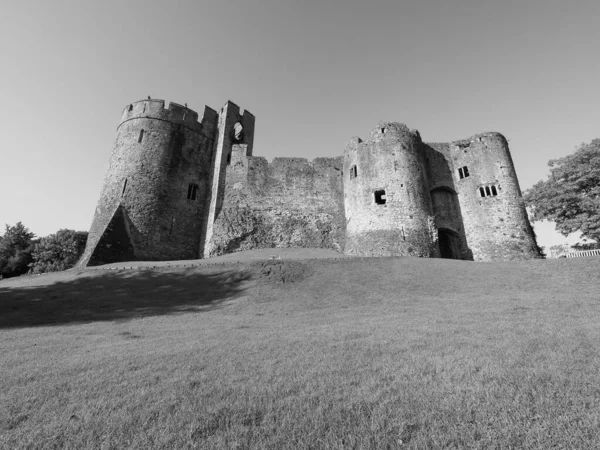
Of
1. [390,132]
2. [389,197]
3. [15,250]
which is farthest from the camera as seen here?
[15,250]

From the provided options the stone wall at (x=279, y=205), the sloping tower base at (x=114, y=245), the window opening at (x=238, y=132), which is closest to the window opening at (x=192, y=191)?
the stone wall at (x=279, y=205)

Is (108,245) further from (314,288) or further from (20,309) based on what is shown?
(314,288)

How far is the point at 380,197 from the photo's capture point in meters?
27.2

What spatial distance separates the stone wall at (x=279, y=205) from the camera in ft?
93.1

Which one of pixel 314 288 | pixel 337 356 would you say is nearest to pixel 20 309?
pixel 314 288

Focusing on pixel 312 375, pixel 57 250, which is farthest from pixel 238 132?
pixel 312 375

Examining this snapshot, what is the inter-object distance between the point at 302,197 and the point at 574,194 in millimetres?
21860

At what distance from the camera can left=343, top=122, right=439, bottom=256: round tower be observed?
2470 centimetres

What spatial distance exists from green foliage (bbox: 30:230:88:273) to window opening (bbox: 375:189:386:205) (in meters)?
32.9

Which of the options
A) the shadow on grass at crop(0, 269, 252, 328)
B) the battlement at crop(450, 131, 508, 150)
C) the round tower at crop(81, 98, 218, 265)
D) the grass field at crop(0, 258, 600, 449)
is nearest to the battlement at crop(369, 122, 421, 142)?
the battlement at crop(450, 131, 508, 150)

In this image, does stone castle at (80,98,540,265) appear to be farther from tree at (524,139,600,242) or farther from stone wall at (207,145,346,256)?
tree at (524,139,600,242)

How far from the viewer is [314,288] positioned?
53.1 feet

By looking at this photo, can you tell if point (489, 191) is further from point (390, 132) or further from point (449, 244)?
point (390, 132)

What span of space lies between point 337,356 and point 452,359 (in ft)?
7.10
